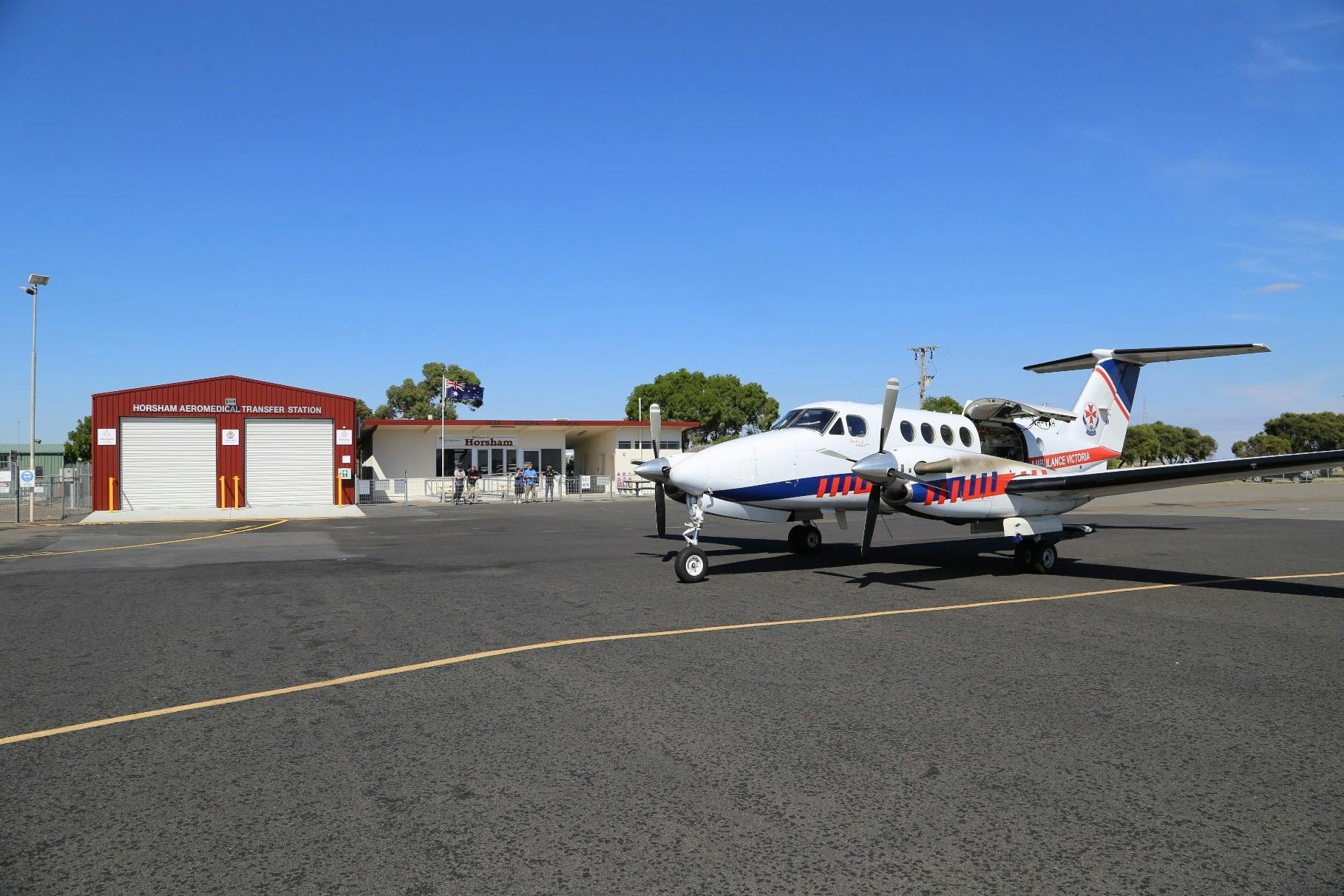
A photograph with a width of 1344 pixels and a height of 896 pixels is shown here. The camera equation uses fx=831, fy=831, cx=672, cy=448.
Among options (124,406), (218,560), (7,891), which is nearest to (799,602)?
(7,891)

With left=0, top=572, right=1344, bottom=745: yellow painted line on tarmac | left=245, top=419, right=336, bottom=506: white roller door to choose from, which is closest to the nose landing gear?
left=0, top=572, right=1344, bottom=745: yellow painted line on tarmac

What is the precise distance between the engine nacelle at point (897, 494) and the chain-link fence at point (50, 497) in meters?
27.0

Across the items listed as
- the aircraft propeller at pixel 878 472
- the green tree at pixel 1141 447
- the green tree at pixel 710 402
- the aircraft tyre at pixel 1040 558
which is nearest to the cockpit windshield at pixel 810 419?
the aircraft propeller at pixel 878 472

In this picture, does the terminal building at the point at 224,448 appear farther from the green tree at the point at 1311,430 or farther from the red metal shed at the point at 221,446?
the green tree at the point at 1311,430

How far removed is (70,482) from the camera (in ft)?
111

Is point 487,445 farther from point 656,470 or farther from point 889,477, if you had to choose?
point 889,477

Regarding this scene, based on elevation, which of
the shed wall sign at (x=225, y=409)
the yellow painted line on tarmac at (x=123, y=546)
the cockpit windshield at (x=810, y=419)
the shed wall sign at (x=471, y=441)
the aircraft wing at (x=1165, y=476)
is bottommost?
the yellow painted line on tarmac at (x=123, y=546)

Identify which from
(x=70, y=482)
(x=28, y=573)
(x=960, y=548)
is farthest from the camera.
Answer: (x=70, y=482)

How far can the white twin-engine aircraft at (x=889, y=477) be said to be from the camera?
12.7m

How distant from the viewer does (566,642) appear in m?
8.45

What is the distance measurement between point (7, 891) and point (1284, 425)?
469 feet

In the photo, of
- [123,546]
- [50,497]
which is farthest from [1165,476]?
[50,497]

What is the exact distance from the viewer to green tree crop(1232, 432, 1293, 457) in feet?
368

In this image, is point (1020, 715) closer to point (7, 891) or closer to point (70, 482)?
point (7, 891)
